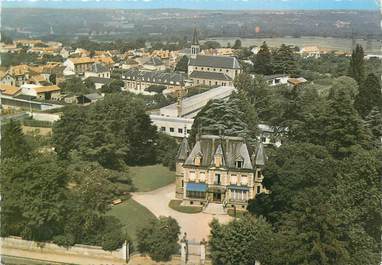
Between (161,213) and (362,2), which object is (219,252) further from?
(362,2)

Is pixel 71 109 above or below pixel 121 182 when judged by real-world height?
Result: above

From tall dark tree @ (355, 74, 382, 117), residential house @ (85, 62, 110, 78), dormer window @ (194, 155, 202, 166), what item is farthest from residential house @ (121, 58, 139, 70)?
dormer window @ (194, 155, 202, 166)

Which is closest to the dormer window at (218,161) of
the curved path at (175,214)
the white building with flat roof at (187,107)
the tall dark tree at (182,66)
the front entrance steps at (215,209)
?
the front entrance steps at (215,209)

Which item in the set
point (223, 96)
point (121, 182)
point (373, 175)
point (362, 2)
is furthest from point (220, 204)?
point (223, 96)

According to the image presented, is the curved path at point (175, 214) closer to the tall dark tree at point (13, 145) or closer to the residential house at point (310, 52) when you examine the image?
the tall dark tree at point (13, 145)

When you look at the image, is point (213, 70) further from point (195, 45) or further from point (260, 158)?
point (260, 158)

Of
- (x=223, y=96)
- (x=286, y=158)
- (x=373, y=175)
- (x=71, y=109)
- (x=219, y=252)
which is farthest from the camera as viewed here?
(x=223, y=96)

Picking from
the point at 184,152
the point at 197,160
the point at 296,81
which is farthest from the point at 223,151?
the point at 296,81
